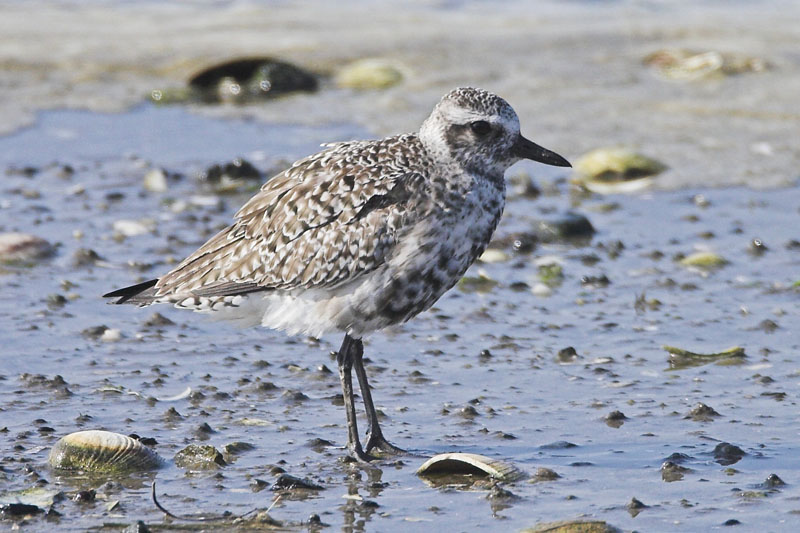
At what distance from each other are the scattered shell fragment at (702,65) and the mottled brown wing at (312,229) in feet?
25.7

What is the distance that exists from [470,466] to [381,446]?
0.62m

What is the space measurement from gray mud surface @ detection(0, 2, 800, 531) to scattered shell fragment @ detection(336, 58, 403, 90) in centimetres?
194

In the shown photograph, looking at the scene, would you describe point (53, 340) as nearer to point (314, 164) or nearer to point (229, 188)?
point (314, 164)

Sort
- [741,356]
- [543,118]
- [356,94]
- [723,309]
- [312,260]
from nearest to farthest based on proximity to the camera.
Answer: [312,260], [741,356], [723,309], [543,118], [356,94]

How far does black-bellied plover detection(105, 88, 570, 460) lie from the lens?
19.6 ft

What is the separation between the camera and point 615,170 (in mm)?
10562

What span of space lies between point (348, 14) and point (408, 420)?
11.4 meters

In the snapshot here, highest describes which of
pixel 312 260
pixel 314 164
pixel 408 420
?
pixel 314 164

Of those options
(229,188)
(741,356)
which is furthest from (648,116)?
(741,356)

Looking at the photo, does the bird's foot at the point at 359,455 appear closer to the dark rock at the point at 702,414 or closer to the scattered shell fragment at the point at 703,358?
the dark rock at the point at 702,414

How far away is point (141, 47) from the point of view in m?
15.2

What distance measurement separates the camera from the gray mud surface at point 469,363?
5.32 m

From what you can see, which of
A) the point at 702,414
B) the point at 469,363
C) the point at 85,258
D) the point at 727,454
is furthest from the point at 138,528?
the point at 85,258

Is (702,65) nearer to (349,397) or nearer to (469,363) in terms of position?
(469,363)
